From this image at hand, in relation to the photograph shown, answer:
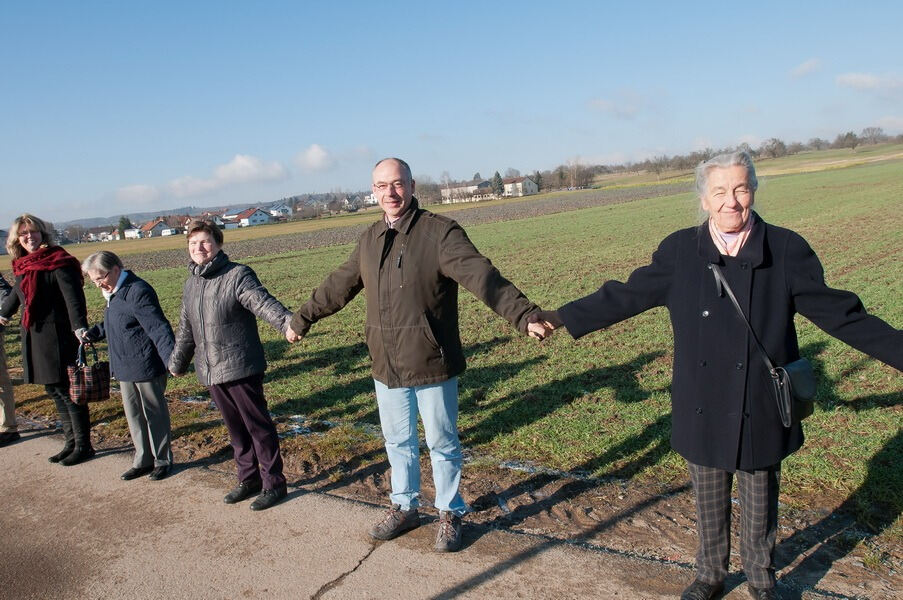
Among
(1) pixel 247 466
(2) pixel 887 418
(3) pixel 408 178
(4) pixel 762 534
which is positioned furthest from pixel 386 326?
(2) pixel 887 418

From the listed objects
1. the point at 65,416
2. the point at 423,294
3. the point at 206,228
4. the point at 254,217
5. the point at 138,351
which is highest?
the point at 254,217

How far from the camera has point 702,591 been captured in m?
3.05

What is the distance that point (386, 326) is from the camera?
371cm

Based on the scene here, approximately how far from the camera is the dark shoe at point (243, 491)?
4523 mm

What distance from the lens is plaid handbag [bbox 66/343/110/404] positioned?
539cm

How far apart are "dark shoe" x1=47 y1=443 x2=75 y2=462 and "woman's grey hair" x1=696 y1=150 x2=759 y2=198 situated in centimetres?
531

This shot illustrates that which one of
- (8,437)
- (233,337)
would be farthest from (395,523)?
(8,437)

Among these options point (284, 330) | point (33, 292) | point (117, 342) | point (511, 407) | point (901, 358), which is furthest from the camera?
point (511, 407)

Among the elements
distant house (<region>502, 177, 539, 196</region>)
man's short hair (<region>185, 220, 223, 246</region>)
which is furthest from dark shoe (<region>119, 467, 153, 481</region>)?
distant house (<region>502, 177, 539, 196</region>)

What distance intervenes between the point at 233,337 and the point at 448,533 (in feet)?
6.24

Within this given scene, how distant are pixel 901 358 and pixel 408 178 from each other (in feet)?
8.04

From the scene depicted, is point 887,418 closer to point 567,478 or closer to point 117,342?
point 567,478

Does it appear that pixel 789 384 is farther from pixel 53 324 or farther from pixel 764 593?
pixel 53 324

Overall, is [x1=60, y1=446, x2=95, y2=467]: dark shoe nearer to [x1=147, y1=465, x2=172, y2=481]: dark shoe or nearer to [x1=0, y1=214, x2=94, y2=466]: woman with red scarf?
[x1=0, y1=214, x2=94, y2=466]: woman with red scarf
